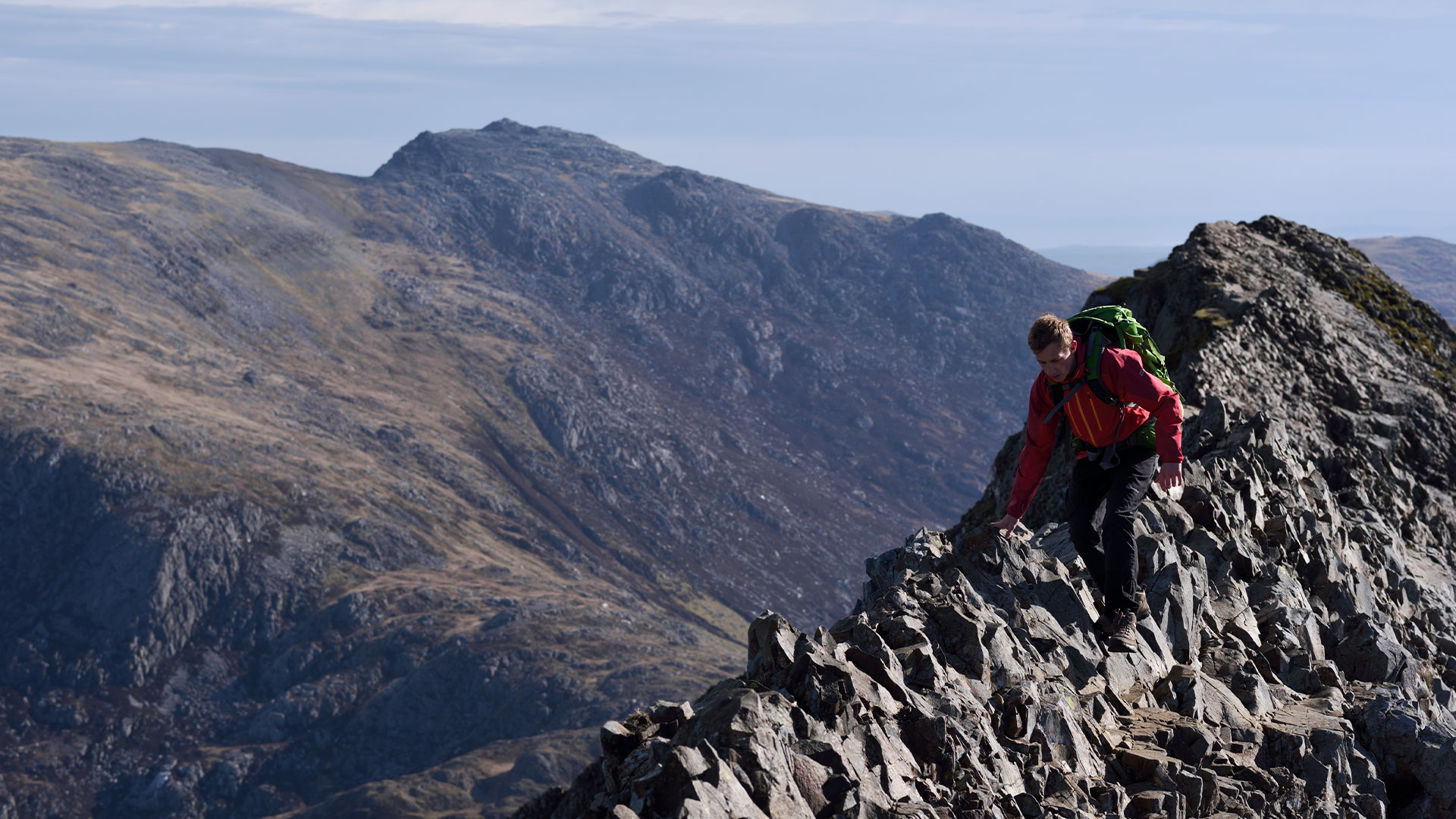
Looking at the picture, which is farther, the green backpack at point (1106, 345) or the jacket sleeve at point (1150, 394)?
the green backpack at point (1106, 345)

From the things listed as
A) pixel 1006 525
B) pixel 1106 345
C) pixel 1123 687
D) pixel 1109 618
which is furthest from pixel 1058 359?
pixel 1123 687

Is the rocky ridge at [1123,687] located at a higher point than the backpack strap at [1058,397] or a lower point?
lower

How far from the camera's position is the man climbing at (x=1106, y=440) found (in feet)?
55.5

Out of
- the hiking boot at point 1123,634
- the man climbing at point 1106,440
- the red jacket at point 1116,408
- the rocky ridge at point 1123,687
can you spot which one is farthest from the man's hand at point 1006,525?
the hiking boot at point 1123,634

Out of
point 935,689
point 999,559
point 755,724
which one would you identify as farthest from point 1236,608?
point 755,724

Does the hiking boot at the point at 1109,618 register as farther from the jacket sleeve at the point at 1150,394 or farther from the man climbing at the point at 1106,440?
the jacket sleeve at the point at 1150,394

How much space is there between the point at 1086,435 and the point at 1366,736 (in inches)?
242

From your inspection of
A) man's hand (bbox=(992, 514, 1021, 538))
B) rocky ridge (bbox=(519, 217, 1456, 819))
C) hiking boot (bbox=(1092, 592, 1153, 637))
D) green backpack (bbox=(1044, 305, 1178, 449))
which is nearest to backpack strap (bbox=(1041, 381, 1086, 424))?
green backpack (bbox=(1044, 305, 1178, 449))

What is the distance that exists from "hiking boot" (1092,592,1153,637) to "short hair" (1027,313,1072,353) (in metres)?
4.71

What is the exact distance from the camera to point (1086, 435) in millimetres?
17656

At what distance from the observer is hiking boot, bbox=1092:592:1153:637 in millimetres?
18188

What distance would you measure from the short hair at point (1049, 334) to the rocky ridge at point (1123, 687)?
3.91 m

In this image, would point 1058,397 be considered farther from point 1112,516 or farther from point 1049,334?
point 1112,516

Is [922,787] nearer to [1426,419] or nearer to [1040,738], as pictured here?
[1040,738]
